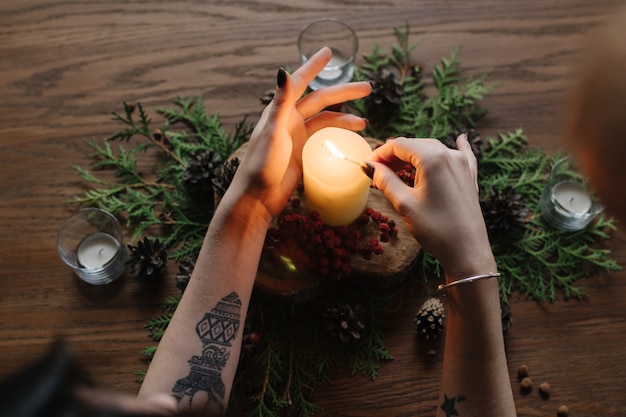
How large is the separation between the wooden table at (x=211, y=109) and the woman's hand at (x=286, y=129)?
0.25 m

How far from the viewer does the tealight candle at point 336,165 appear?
0.94 meters

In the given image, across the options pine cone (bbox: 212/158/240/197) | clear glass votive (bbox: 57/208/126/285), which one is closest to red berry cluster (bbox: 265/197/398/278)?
pine cone (bbox: 212/158/240/197)

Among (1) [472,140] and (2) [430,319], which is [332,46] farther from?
(2) [430,319]

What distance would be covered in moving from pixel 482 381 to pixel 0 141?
118cm

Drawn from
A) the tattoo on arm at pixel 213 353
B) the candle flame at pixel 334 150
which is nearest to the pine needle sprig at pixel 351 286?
the tattoo on arm at pixel 213 353

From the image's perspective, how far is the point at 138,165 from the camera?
1263mm

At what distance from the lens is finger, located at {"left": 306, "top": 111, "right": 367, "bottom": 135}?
1.10 meters

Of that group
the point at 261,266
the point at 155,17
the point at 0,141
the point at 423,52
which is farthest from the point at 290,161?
the point at 0,141

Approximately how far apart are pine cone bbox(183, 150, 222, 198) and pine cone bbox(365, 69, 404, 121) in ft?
1.22

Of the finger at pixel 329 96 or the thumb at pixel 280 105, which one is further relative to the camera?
the finger at pixel 329 96

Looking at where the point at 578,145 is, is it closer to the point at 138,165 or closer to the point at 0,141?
the point at 138,165

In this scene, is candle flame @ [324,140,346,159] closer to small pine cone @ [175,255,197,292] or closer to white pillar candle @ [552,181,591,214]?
small pine cone @ [175,255,197,292]

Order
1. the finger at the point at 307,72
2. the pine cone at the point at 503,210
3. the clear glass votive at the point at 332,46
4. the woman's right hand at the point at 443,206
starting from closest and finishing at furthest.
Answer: the woman's right hand at the point at 443,206
the finger at the point at 307,72
the pine cone at the point at 503,210
the clear glass votive at the point at 332,46

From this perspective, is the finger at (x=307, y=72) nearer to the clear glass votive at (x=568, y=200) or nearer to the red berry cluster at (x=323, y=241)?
the red berry cluster at (x=323, y=241)
